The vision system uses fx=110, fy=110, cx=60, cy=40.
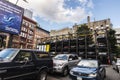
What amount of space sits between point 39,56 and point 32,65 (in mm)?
823

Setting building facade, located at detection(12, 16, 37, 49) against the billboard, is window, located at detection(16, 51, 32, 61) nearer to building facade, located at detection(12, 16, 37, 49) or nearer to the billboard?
the billboard

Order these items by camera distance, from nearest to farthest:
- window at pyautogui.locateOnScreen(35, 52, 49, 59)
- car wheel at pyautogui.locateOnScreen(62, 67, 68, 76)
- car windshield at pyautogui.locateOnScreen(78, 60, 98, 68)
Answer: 1. window at pyautogui.locateOnScreen(35, 52, 49, 59)
2. car windshield at pyautogui.locateOnScreen(78, 60, 98, 68)
3. car wheel at pyautogui.locateOnScreen(62, 67, 68, 76)

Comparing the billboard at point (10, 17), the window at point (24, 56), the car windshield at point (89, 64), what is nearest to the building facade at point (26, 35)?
the billboard at point (10, 17)

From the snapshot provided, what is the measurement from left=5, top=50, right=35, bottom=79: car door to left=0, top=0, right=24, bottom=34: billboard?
32.5ft

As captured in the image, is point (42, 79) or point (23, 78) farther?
point (42, 79)

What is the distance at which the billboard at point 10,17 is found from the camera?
13250mm

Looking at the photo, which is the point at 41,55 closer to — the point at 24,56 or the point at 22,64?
the point at 24,56

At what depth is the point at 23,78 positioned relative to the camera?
4.90 m

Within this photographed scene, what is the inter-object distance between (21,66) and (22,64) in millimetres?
103

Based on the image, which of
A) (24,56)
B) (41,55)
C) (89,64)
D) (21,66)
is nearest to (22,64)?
(21,66)

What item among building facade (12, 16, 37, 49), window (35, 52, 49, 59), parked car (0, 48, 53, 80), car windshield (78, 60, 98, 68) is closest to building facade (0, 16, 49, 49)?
building facade (12, 16, 37, 49)

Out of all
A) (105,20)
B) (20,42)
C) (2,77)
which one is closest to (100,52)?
(2,77)

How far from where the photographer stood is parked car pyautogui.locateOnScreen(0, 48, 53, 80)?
425 centimetres

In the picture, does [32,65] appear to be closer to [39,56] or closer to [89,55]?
[39,56]
